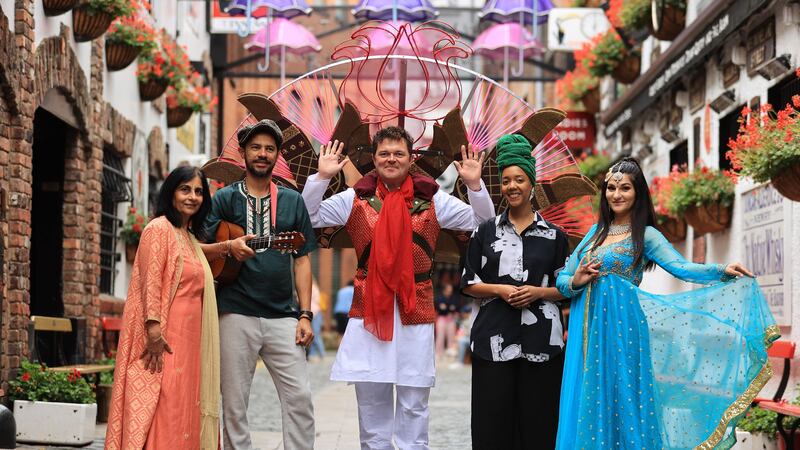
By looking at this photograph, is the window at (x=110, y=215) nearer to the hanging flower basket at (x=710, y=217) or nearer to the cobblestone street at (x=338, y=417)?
the cobblestone street at (x=338, y=417)

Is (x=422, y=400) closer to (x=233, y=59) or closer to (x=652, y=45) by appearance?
(x=652, y=45)

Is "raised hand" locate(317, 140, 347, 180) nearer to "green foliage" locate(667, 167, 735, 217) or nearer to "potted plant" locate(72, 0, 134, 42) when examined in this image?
"potted plant" locate(72, 0, 134, 42)

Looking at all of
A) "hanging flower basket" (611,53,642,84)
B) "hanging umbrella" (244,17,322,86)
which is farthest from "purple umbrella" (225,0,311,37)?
"hanging flower basket" (611,53,642,84)

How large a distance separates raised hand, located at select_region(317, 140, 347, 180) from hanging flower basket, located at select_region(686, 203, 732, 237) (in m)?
6.31

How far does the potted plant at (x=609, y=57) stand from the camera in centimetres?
1756

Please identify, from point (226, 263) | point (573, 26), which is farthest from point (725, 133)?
point (226, 263)

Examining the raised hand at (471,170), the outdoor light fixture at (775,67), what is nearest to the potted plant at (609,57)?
the outdoor light fixture at (775,67)

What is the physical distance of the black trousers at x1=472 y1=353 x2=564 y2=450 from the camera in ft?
21.0

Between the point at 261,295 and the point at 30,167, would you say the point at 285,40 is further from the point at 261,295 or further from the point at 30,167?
the point at 261,295

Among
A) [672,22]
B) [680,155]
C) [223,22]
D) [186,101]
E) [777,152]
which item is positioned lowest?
[777,152]

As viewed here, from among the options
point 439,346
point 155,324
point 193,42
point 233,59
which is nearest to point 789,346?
point 155,324

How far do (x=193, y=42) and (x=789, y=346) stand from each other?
11.9m

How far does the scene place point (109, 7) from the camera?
38.4ft

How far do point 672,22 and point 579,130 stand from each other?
5.69 meters
